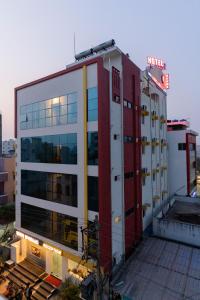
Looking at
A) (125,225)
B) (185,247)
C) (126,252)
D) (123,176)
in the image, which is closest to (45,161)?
(123,176)

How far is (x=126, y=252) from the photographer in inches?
806

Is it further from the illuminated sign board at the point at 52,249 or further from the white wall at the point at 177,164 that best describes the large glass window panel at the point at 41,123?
the white wall at the point at 177,164

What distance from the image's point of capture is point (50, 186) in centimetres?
2148

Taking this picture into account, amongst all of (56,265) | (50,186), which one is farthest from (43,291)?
(50,186)

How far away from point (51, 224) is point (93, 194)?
21.0 ft

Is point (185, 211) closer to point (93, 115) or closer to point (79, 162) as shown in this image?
point (79, 162)

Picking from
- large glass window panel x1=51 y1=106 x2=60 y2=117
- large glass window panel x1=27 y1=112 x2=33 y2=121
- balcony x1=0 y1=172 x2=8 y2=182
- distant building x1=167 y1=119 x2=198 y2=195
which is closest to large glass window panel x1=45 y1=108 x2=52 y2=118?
large glass window panel x1=51 y1=106 x2=60 y2=117

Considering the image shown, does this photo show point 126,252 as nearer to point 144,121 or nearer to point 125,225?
point 125,225

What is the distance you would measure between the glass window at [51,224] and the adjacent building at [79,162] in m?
0.09

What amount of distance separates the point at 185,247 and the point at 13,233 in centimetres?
2074

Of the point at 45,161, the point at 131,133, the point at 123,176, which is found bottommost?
the point at 123,176

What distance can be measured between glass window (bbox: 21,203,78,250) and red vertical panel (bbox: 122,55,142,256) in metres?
5.17

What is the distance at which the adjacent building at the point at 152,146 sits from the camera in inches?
1013

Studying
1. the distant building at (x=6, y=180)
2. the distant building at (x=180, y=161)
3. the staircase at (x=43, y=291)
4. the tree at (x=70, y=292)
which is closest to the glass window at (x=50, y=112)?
the tree at (x=70, y=292)
